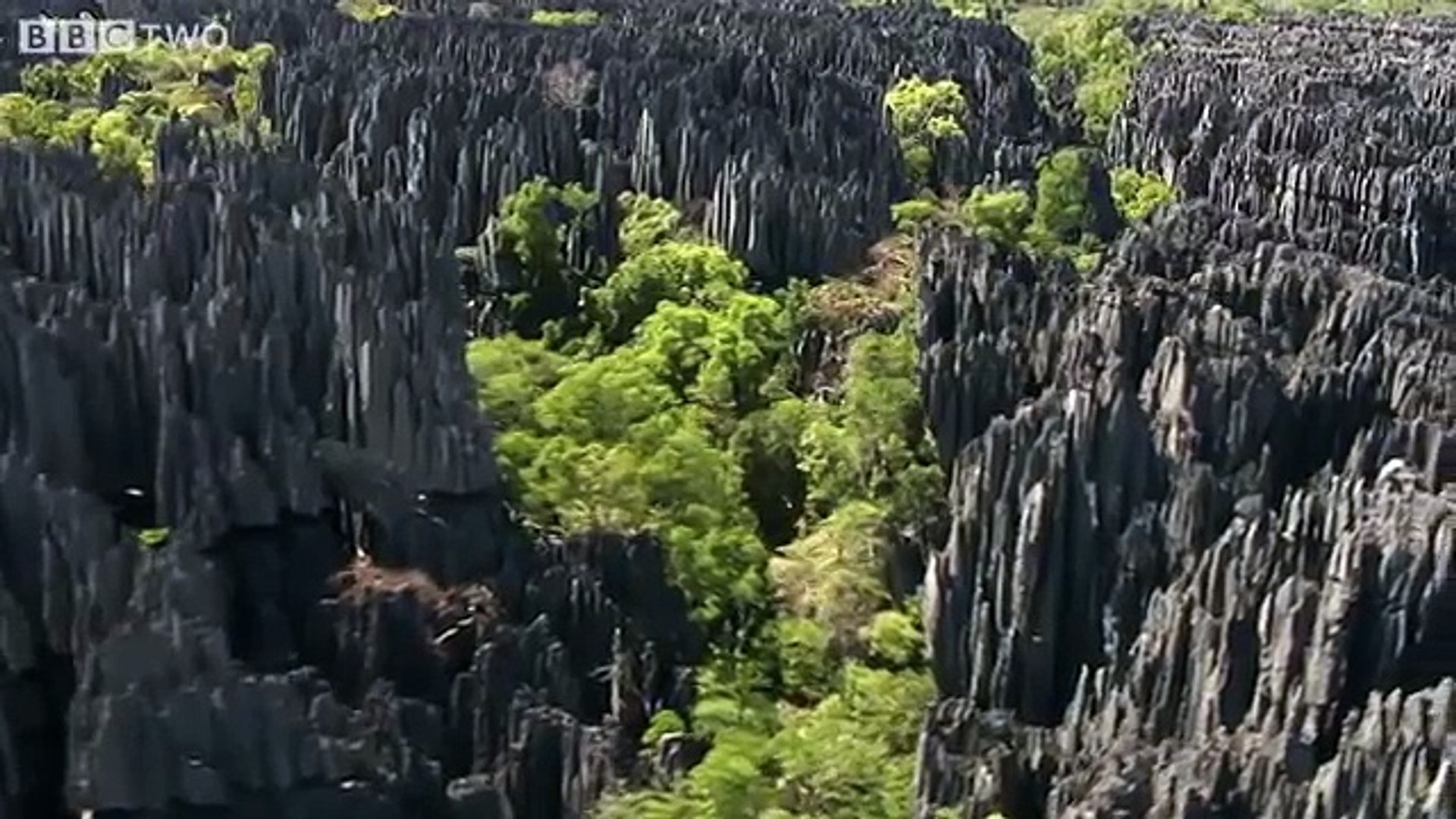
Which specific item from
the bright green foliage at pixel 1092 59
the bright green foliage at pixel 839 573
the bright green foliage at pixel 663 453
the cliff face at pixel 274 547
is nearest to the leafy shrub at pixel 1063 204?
the bright green foliage at pixel 663 453

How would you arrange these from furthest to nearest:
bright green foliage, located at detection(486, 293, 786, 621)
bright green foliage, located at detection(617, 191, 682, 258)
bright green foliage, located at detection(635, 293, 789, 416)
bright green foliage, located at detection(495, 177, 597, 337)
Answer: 1. bright green foliage, located at detection(617, 191, 682, 258)
2. bright green foliage, located at detection(495, 177, 597, 337)
3. bright green foliage, located at detection(635, 293, 789, 416)
4. bright green foliage, located at detection(486, 293, 786, 621)

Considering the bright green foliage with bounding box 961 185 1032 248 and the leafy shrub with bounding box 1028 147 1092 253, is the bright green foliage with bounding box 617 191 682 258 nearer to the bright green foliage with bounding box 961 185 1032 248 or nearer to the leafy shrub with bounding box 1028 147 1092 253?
the bright green foliage with bounding box 961 185 1032 248

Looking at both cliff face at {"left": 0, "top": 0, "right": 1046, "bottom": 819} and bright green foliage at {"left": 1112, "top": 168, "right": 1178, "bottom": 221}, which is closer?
cliff face at {"left": 0, "top": 0, "right": 1046, "bottom": 819}

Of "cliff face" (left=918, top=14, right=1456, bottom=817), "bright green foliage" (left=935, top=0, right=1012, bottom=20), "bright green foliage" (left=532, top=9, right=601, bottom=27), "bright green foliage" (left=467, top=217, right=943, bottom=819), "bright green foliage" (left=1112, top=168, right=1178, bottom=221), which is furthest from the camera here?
"bright green foliage" (left=935, top=0, right=1012, bottom=20)

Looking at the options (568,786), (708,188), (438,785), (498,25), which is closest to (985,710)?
(568,786)

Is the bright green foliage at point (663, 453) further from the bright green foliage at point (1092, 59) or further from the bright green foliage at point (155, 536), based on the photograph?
the bright green foliage at point (1092, 59)

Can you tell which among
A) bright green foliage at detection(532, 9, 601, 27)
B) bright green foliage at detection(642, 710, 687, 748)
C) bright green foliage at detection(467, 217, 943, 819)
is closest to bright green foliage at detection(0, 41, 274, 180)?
bright green foliage at detection(467, 217, 943, 819)

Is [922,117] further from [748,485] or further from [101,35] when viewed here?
[101,35]
